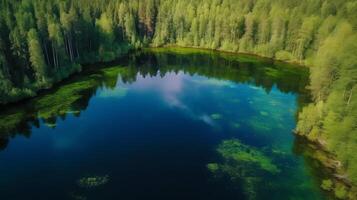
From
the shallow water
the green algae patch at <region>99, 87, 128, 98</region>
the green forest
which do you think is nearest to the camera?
the shallow water

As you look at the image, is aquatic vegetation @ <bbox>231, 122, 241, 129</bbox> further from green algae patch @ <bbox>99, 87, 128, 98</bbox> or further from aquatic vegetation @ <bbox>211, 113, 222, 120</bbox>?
green algae patch @ <bbox>99, 87, 128, 98</bbox>

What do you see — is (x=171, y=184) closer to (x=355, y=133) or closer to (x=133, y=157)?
(x=133, y=157)

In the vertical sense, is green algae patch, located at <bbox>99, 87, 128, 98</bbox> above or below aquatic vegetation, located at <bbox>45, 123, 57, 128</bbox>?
above

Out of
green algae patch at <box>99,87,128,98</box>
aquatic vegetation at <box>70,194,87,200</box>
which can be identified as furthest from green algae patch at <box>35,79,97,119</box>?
aquatic vegetation at <box>70,194,87,200</box>

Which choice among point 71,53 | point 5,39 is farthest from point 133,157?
point 71,53

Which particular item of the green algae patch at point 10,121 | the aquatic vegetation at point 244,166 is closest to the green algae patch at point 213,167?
the aquatic vegetation at point 244,166
